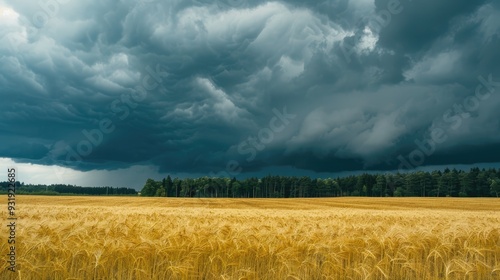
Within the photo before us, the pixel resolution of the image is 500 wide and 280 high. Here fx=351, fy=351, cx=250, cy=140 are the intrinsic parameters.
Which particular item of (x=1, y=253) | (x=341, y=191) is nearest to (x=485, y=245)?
(x=1, y=253)

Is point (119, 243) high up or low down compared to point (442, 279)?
up

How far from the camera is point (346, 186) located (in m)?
170

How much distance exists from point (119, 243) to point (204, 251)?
56.6 inches

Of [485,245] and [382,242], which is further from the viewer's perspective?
[485,245]

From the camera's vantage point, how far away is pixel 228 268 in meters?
5.66

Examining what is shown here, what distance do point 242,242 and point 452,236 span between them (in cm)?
491

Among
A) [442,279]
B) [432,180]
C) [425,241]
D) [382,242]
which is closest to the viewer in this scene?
[442,279]

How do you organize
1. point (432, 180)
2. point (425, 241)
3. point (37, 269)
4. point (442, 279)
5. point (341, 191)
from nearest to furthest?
point (37, 269) → point (442, 279) → point (425, 241) → point (432, 180) → point (341, 191)

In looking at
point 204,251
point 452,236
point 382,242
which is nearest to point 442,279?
point 382,242

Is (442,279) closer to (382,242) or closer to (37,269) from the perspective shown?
(382,242)

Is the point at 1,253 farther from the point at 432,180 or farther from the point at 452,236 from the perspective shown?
the point at 432,180

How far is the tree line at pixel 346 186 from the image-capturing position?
465ft

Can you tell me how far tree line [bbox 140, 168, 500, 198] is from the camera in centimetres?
14165

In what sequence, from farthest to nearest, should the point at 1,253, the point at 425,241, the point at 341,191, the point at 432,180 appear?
the point at 341,191, the point at 432,180, the point at 425,241, the point at 1,253
